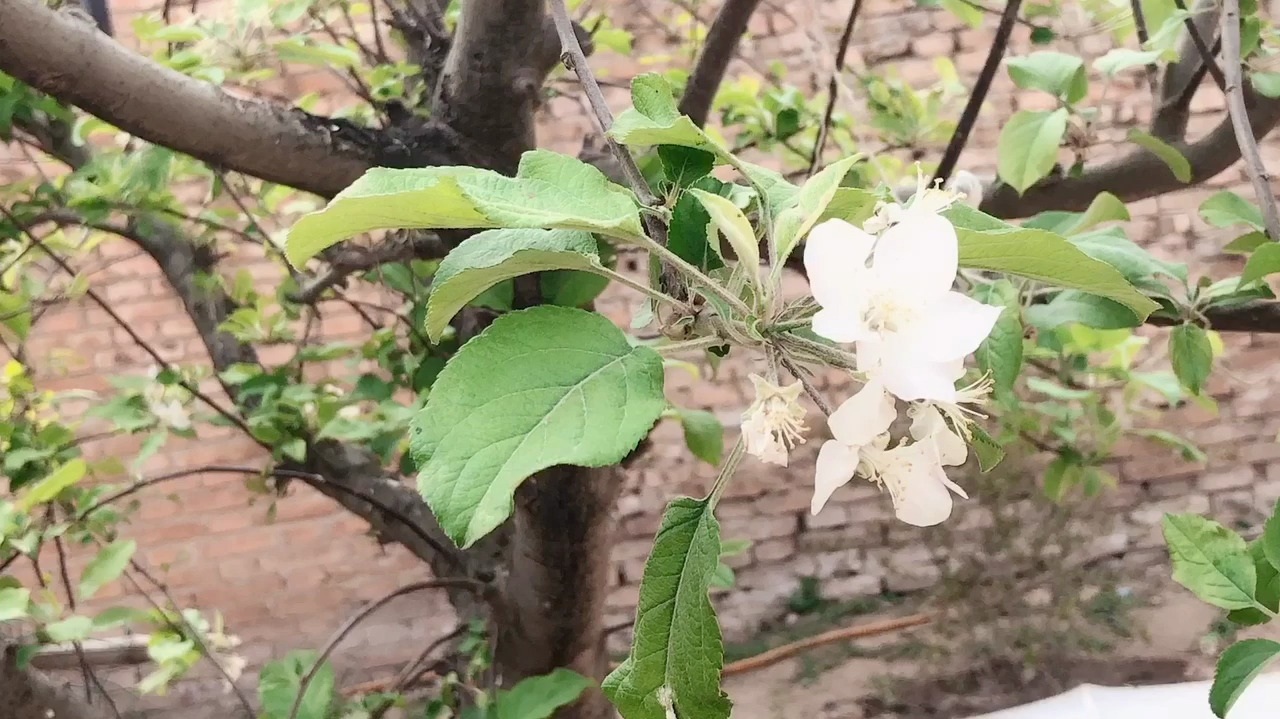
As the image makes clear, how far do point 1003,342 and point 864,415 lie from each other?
0.40 metres

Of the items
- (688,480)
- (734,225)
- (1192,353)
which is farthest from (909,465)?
(688,480)

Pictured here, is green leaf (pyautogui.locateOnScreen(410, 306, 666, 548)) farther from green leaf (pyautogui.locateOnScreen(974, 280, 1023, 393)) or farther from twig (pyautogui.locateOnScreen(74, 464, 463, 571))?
twig (pyautogui.locateOnScreen(74, 464, 463, 571))

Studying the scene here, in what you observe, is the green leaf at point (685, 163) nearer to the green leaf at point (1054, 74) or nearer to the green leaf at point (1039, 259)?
the green leaf at point (1039, 259)

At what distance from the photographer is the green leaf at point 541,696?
0.81 metres

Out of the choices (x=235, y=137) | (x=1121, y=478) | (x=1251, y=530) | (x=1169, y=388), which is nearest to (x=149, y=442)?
(x=235, y=137)

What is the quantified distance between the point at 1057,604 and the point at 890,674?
44 centimetres

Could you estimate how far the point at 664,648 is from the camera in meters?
0.31

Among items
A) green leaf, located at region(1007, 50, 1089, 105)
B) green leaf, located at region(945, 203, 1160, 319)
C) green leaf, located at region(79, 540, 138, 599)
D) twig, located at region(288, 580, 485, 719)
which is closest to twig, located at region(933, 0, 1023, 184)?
green leaf, located at region(1007, 50, 1089, 105)

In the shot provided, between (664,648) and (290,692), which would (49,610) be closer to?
(290,692)

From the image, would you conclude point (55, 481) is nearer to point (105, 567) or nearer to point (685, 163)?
point (105, 567)

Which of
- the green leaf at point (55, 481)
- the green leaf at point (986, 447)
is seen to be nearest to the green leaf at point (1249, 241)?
the green leaf at point (986, 447)

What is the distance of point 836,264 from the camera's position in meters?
0.25

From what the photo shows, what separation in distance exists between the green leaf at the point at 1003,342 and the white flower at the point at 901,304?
1.24 ft

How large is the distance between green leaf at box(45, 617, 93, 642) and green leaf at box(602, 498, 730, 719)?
2.61 feet
